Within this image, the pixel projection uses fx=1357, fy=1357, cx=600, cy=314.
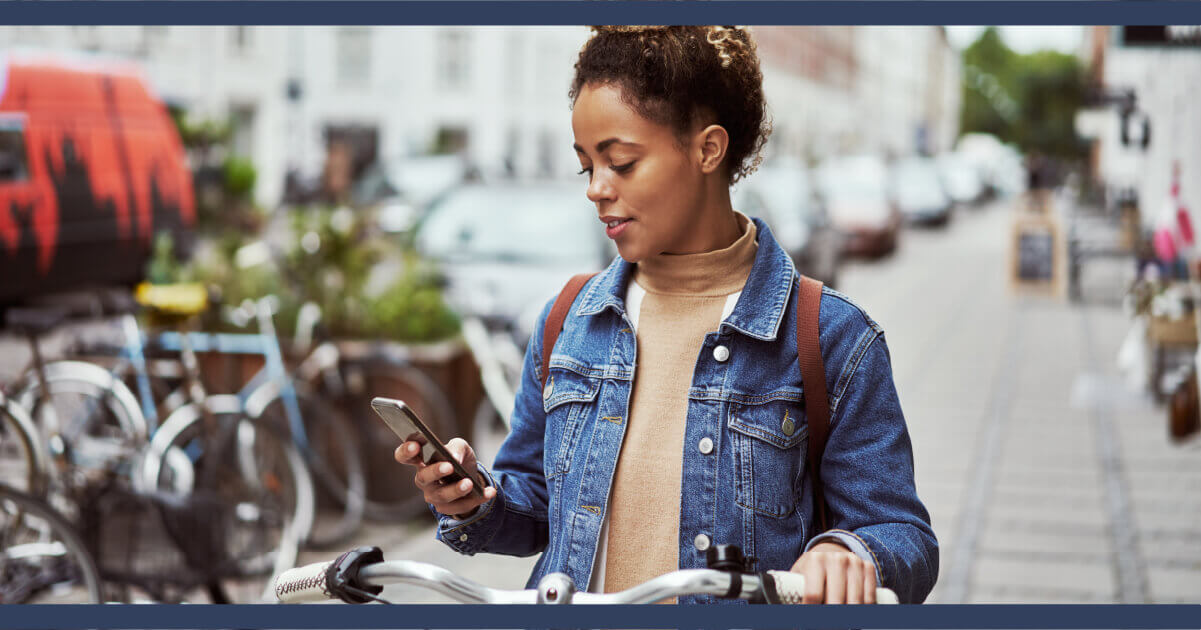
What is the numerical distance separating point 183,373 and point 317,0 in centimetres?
327

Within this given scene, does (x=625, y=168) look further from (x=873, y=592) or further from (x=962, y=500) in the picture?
(x=962, y=500)

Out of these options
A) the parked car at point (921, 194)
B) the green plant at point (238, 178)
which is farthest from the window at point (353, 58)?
the parked car at point (921, 194)

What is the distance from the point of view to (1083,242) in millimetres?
18438

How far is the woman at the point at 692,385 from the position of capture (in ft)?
5.99

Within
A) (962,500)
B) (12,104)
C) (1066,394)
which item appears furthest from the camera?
(12,104)

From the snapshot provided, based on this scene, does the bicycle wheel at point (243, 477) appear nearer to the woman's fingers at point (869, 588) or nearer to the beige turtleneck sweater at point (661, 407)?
the beige turtleneck sweater at point (661, 407)

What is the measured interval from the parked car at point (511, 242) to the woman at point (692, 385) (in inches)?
217

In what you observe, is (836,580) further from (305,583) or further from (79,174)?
(79,174)

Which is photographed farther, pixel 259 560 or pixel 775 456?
pixel 259 560

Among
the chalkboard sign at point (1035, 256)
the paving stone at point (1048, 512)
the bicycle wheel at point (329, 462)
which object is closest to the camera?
the bicycle wheel at point (329, 462)

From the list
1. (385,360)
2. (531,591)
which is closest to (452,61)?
(385,360)

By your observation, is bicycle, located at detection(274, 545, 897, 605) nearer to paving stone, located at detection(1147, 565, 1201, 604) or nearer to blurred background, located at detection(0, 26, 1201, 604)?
blurred background, located at detection(0, 26, 1201, 604)

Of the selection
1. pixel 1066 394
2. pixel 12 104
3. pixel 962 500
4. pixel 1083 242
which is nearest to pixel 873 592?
pixel 962 500

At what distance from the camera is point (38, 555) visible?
3953 mm
